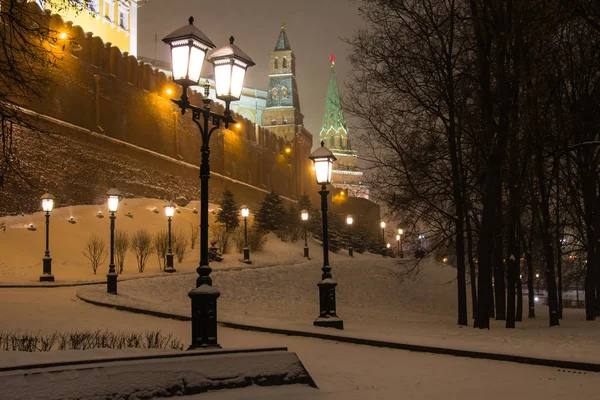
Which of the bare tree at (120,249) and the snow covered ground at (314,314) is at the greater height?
the bare tree at (120,249)

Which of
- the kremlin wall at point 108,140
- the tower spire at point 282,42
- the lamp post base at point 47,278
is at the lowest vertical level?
the lamp post base at point 47,278

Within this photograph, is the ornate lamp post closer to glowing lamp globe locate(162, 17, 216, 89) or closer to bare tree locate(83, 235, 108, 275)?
glowing lamp globe locate(162, 17, 216, 89)

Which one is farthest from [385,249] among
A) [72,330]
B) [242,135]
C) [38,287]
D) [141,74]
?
[72,330]

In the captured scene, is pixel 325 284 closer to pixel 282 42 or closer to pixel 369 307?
pixel 369 307

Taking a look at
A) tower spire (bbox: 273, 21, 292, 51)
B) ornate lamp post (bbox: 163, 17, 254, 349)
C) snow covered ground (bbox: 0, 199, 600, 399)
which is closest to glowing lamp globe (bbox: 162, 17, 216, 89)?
ornate lamp post (bbox: 163, 17, 254, 349)

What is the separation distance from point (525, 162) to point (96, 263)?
1542 centimetres

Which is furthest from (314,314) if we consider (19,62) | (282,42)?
(282,42)

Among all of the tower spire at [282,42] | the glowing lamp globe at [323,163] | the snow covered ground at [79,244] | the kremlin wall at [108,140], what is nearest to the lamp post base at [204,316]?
the glowing lamp globe at [323,163]

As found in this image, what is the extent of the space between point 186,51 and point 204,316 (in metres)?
2.91

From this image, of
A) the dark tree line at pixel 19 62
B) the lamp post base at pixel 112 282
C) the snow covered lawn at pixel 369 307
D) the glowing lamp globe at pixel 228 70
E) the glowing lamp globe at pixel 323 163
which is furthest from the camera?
the lamp post base at pixel 112 282

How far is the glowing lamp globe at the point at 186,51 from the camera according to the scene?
7133 millimetres

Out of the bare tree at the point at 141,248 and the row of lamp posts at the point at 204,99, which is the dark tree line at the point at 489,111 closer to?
the row of lamp posts at the point at 204,99

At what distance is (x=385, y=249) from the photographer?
45.3m

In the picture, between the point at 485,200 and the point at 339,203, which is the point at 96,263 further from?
the point at 339,203
